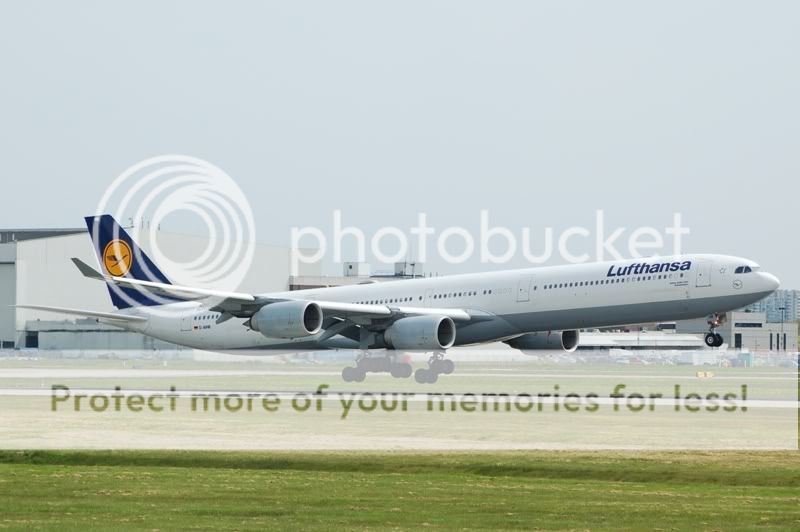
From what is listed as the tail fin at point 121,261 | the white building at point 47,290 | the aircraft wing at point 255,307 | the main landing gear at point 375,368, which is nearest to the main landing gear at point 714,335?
the aircraft wing at point 255,307

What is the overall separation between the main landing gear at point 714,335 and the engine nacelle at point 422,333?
1093 centimetres

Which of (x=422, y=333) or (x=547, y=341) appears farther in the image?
(x=547, y=341)

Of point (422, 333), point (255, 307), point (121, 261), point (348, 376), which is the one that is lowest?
point (348, 376)

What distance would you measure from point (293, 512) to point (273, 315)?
35.5 m

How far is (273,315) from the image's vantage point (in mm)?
51375

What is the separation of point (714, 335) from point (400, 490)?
1368 inches

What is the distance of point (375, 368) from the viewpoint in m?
55.6

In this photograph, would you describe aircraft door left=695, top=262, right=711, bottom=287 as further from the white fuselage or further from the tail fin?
the tail fin

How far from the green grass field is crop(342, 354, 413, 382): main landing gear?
1178 inches

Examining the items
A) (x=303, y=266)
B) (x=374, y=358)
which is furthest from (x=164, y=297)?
(x=303, y=266)

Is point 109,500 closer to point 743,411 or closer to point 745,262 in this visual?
point 743,411

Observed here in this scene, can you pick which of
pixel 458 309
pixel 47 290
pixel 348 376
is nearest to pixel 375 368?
pixel 348 376

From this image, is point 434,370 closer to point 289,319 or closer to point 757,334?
point 289,319

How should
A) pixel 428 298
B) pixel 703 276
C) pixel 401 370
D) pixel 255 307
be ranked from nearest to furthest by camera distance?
1. pixel 703 276
2. pixel 255 307
3. pixel 401 370
4. pixel 428 298
